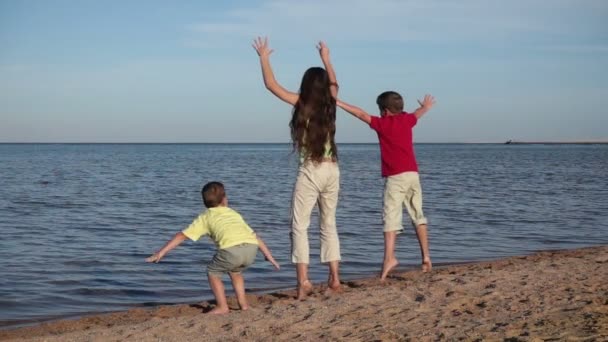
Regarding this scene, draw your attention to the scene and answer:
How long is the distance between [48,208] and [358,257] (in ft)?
33.6

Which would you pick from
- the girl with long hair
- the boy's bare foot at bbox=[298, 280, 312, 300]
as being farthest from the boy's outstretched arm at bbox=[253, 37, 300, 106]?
the boy's bare foot at bbox=[298, 280, 312, 300]

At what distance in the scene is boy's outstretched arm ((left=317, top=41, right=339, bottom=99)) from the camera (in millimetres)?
6453

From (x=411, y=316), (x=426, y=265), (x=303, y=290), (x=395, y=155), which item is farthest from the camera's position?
(x=426, y=265)

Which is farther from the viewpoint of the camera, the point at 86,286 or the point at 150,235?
the point at 150,235

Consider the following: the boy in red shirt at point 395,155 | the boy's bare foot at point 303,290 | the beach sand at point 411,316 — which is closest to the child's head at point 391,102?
the boy in red shirt at point 395,155

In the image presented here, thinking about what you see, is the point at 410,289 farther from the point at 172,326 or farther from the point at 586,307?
the point at 172,326

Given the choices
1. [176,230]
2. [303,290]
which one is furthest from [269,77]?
[176,230]

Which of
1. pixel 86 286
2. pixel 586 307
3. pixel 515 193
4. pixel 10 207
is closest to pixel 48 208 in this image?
pixel 10 207

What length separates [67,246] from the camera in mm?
12203

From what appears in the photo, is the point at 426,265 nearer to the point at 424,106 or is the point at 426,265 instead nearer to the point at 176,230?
the point at 424,106

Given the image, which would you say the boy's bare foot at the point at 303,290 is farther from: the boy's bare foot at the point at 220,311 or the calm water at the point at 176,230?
the calm water at the point at 176,230

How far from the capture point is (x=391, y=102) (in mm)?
7125

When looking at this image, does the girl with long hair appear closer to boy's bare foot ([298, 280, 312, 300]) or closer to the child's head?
boy's bare foot ([298, 280, 312, 300])

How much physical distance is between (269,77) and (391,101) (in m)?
1.46
